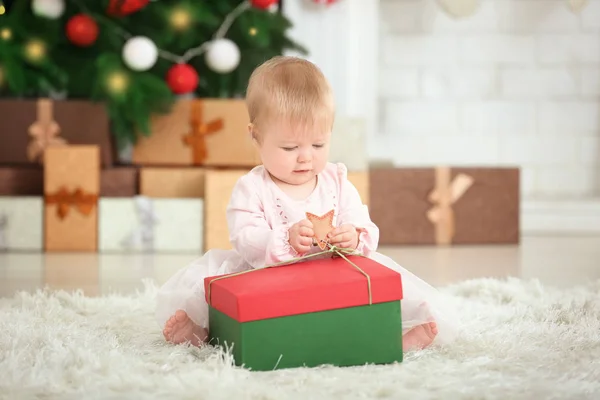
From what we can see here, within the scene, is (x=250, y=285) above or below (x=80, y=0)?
below

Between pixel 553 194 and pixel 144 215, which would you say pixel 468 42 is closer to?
pixel 553 194

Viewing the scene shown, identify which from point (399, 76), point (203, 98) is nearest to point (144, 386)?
point (203, 98)

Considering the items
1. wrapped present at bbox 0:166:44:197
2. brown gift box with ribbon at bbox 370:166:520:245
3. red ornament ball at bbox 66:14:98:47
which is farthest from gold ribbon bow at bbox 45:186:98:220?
brown gift box with ribbon at bbox 370:166:520:245

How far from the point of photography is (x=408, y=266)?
103 inches

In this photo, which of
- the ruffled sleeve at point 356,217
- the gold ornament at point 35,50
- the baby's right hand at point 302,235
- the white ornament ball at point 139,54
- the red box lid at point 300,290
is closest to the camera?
the red box lid at point 300,290

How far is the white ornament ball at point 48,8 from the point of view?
2928mm

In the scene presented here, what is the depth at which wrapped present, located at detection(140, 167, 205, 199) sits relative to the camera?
302cm

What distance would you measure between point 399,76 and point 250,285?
2478 millimetres

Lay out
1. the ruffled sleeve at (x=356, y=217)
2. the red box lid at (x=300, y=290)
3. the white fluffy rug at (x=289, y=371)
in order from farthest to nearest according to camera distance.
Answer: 1. the ruffled sleeve at (x=356, y=217)
2. the red box lid at (x=300, y=290)
3. the white fluffy rug at (x=289, y=371)

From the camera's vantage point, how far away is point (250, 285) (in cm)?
131

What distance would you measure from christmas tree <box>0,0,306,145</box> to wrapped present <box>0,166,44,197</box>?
0.91 ft

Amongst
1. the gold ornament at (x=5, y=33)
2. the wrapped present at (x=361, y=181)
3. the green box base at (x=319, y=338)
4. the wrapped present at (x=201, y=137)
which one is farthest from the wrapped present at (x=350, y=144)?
the green box base at (x=319, y=338)

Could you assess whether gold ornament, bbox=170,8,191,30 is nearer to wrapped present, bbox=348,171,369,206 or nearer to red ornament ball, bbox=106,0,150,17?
red ornament ball, bbox=106,0,150,17

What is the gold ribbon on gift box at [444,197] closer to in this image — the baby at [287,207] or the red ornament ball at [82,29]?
the red ornament ball at [82,29]
